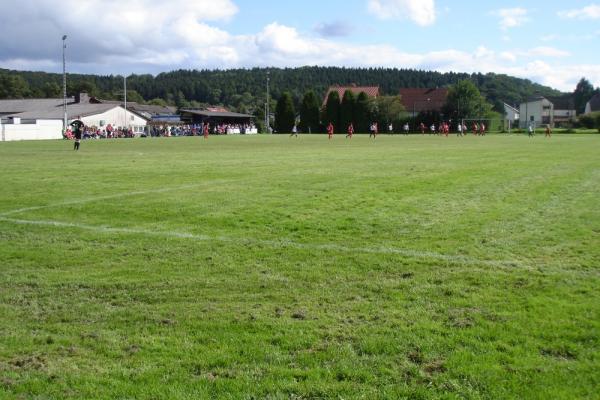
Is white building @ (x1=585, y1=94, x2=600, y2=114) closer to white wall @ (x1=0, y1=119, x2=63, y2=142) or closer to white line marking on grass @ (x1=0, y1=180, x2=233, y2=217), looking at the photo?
white wall @ (x1=0, y1=119, x2=63, y2=142)

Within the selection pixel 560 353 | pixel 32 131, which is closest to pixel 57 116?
pixel 32 131

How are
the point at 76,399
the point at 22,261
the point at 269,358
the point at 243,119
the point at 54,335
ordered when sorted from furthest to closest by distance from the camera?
1. the point at 243,119
2. the point at 22,261
3. the point at 54,335
4. the point at 269,358
5. the point at 76,399

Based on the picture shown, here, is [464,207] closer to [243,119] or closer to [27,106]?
[27,106]

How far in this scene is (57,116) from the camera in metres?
98.8

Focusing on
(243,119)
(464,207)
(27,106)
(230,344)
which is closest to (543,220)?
(464,207)

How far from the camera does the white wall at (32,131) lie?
6819 centimetres

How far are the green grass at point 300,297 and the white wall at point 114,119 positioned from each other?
3467 inches

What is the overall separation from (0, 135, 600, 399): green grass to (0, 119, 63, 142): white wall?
60333mm

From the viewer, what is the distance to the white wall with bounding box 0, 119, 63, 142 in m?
68.2

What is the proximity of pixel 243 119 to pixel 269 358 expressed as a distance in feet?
442

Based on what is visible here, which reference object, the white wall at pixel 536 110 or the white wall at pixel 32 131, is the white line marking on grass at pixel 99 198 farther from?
the white wall at pixel 536 110

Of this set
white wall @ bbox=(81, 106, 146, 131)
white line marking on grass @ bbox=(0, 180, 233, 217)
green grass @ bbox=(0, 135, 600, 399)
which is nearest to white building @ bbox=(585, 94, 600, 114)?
white wall @ bbox=(81, 106, 146, 131)

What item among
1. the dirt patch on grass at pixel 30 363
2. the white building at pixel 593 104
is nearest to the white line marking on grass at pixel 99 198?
the dirt patch on grass at pixel 30 363

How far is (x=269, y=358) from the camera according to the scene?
4.96 metres
